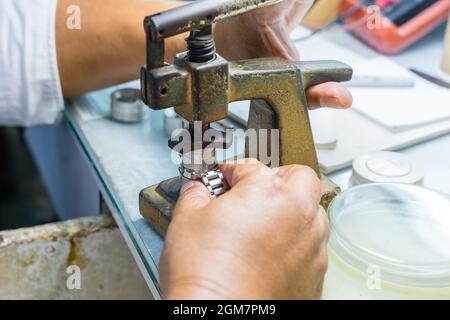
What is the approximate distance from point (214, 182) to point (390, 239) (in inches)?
6.9

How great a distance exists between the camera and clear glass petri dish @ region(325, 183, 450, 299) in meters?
0.50

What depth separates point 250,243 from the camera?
432 millimetres

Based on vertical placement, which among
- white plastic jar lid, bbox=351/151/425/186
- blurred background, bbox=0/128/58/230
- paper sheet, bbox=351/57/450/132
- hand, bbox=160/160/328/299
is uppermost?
hand, bbox=160/160/328/299

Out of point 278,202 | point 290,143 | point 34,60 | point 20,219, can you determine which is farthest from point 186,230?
point 20,219

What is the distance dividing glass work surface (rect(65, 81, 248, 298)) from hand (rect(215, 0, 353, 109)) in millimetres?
113

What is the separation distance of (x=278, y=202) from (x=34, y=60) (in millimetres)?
470

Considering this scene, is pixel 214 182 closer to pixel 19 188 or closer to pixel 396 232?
pixel 396 232

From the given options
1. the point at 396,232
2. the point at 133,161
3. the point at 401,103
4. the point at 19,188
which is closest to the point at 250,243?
the point at 396,232

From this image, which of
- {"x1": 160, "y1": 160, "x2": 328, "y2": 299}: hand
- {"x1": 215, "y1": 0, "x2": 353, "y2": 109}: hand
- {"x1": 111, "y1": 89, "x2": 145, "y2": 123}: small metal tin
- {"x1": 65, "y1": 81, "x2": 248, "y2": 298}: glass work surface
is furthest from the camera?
{"x1": 111, "y1": 89, "x2": 145, "y2": 123}: small metal tin

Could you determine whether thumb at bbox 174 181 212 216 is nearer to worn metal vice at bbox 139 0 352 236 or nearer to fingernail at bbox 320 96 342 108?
worn metal vice at bbox 139 0 352 236

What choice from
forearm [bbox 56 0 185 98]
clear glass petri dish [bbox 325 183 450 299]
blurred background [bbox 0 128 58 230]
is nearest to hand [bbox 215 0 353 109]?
forearm [bbox 56 0 185 98]

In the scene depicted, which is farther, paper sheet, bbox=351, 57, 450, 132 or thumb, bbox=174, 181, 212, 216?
paper sheet, bbox=351, 57, 450, 132

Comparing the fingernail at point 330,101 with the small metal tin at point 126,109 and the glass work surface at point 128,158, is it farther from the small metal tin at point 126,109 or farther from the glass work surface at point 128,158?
the small metal tin at point 126,109
